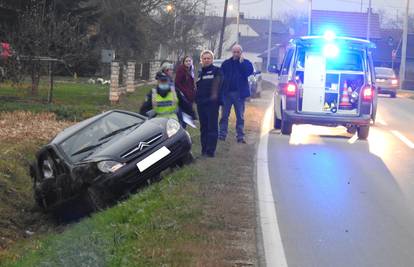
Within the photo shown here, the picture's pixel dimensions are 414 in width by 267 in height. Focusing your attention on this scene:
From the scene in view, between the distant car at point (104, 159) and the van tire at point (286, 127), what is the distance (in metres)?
5.53

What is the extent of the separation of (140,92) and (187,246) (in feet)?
66.5

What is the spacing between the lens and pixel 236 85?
13.7m

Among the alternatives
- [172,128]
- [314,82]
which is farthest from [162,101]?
[314,82]

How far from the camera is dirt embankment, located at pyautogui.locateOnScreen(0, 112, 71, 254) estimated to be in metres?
9.51

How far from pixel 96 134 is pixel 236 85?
487 centimetres

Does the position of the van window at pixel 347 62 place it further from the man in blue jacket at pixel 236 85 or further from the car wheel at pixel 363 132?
the man in blue jacket at pixel 236 85

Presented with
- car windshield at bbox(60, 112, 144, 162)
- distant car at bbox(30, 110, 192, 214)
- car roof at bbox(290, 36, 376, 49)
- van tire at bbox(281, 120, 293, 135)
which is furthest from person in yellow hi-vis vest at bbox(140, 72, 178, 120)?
car roof at bbox(290, 36, 376, 49)

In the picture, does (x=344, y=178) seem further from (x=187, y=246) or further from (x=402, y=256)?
(x=187, y=246)

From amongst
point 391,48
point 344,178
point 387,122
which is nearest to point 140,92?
point 387,122

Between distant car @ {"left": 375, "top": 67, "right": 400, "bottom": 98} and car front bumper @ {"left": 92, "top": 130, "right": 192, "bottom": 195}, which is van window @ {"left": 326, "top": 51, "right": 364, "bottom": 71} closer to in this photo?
car front bumper @ {"left": 92, "top": 130, "right": 192, "bottom": 195}

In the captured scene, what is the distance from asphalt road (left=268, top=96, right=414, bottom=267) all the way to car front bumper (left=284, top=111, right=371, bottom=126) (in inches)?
16.7

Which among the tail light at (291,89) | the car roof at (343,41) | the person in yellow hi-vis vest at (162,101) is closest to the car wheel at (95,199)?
the person in yellow hi-vis vest at (162,101)

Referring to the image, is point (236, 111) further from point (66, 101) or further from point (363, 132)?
point (66, 101)

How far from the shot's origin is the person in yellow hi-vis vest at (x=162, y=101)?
420 inches
